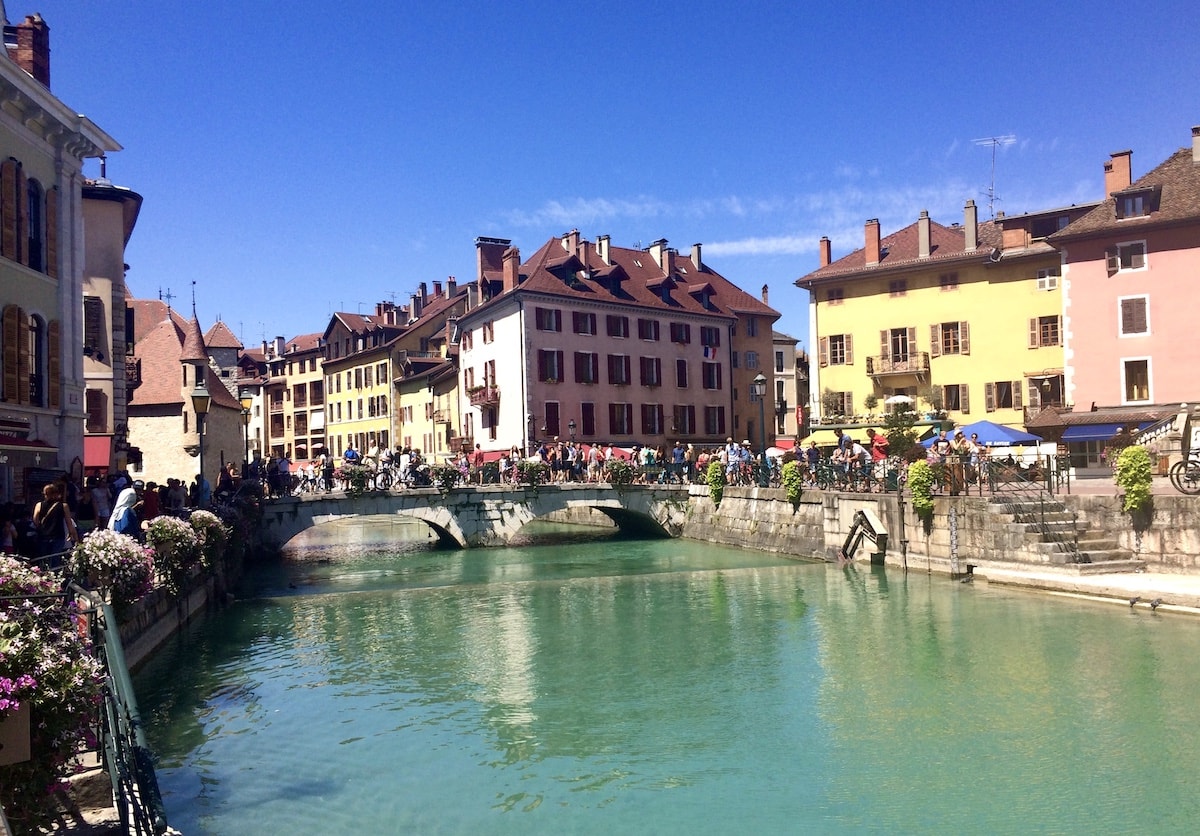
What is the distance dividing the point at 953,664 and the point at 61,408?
63.4 ft

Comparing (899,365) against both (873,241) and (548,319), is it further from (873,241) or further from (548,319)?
(548,319)

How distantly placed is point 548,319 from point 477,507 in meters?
13.8

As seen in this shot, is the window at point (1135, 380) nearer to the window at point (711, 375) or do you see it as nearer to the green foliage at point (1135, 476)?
the green foliage at point (1135, 476)

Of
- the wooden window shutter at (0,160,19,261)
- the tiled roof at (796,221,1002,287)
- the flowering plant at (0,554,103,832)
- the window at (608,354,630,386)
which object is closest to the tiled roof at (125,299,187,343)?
the window at (608,354,630,386)

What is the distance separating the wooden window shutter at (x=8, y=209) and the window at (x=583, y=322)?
103 feet

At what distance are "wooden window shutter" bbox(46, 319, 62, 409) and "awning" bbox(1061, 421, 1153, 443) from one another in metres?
33.7

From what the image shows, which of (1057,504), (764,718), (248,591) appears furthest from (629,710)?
(248,591)

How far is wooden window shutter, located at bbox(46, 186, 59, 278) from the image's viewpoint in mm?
22000

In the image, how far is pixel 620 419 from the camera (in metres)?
51.9

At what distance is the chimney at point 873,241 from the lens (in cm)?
4825

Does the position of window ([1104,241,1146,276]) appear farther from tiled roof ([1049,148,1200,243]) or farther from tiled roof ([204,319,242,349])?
tiled roof ([204,319,242,349])

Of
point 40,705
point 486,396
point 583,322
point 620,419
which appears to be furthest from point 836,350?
point 40,705

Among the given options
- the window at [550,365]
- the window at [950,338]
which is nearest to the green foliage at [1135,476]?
the window at [950,338]

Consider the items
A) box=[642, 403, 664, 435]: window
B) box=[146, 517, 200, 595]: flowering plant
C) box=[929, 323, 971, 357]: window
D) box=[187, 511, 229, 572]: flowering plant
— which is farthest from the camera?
box=[642, 403, 664, 435]: window
